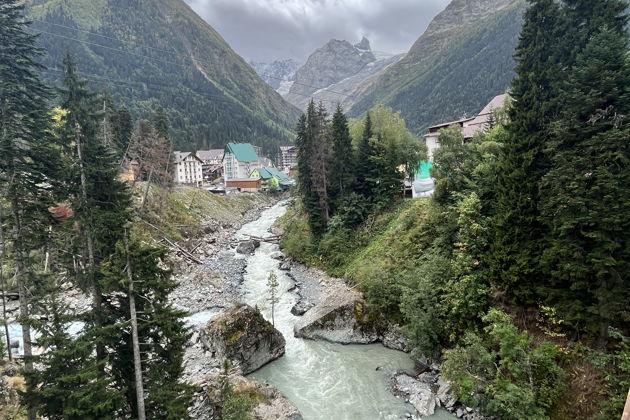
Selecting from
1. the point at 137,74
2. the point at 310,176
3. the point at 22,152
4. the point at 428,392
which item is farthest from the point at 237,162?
the point at 137,74

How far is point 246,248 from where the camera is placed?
42969 mm

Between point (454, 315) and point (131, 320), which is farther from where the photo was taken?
point (454, 315)

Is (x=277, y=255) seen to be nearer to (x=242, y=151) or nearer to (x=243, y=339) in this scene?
(x=243, y=339)

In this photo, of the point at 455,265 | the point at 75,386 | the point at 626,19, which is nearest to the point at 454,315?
the point at 455,265

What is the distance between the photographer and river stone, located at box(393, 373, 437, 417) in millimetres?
14453

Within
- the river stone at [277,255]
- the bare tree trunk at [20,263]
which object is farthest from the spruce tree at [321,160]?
the bare tree trunk at [20,263]

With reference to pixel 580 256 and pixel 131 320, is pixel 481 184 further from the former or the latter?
pixel 131 320

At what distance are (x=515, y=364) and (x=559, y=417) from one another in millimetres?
2332

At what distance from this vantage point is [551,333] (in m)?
13.0

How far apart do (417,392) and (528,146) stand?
42.7 feet

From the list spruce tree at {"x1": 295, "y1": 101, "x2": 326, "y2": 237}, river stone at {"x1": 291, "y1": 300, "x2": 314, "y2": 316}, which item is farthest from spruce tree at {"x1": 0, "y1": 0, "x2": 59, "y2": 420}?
spruce tree at {"x1": 295, "y1": 101, "x2": 326, "y2": 237}

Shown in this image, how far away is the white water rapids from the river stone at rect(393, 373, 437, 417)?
32cm

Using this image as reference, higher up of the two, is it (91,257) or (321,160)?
(321,160)

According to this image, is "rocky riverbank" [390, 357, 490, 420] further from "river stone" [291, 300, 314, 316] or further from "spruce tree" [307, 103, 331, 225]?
"spruce tree" [307, 103, 331, 225]
